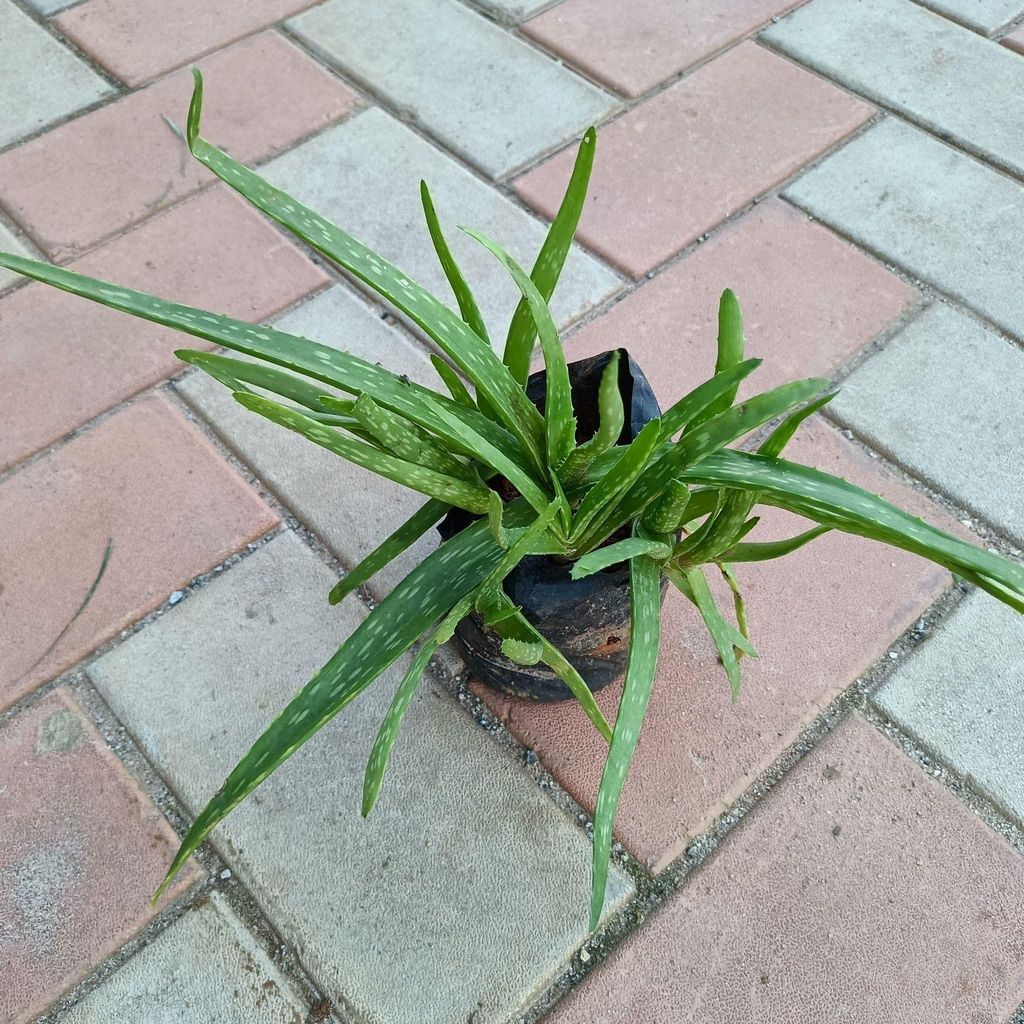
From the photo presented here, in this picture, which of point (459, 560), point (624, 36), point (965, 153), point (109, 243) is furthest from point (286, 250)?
point (965, 153)

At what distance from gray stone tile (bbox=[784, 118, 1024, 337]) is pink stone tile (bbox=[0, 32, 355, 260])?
32.8 inches

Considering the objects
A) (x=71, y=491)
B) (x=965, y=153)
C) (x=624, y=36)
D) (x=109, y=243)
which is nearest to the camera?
(x=71, y=491)

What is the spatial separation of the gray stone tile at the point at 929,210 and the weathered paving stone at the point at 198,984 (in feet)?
4.15

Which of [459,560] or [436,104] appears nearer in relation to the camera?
[459,560]

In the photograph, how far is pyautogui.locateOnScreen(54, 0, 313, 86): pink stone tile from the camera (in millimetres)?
1778

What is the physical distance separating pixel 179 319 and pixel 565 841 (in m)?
0.64

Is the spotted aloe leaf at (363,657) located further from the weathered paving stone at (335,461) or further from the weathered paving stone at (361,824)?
the weathered paving stone at (335,461)

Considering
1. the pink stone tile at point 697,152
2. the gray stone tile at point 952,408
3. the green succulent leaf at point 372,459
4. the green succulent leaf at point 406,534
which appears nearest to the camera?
the green succulent leaf at point 372,459

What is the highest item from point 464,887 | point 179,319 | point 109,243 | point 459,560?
point 179,319

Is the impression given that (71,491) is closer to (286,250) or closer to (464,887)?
(286,250)

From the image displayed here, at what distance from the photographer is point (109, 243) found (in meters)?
1.54

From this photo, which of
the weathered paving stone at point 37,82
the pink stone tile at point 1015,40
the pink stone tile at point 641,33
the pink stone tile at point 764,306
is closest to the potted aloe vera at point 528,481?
the pink stone tile at point 764,306

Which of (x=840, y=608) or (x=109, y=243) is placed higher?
(x=109, y=243)

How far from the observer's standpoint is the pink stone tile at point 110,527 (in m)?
1.19
